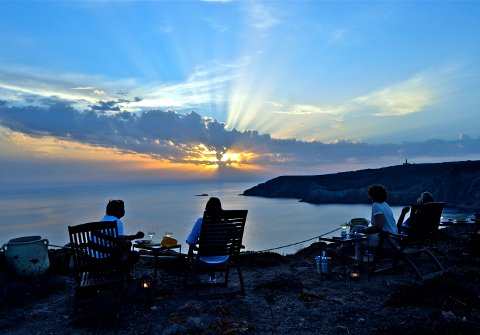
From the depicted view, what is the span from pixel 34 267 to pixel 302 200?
16194 cm

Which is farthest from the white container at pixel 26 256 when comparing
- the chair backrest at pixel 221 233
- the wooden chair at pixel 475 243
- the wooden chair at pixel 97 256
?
the wooden chair at pixel 475 243

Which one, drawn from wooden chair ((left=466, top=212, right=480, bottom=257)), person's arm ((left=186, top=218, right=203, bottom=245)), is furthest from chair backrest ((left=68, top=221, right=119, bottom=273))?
wooden chair ((left=466, top=212, right=480, bottom=257))

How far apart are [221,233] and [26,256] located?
3.58 metres

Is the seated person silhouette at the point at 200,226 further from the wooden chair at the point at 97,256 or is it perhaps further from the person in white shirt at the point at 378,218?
the person in white shirt at the point at 378,218

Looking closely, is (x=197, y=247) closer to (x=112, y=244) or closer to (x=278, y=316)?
(x=112, y=244)

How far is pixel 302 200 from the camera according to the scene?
16512 centimetres

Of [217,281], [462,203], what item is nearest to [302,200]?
[462,203]

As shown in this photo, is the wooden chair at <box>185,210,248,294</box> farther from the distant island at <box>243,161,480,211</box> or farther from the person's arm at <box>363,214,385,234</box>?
the distant island at <box>243,161,480,211</box>

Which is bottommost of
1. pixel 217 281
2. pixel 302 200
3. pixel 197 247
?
pixel 302 200

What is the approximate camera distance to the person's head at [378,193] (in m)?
6.54

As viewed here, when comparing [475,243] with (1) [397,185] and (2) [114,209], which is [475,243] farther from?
(1) [397,185]

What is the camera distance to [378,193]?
6.54 metres

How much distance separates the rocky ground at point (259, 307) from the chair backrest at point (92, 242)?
0.55 m

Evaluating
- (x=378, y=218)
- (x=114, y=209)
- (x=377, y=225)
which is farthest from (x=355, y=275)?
(x=114, y=209)
